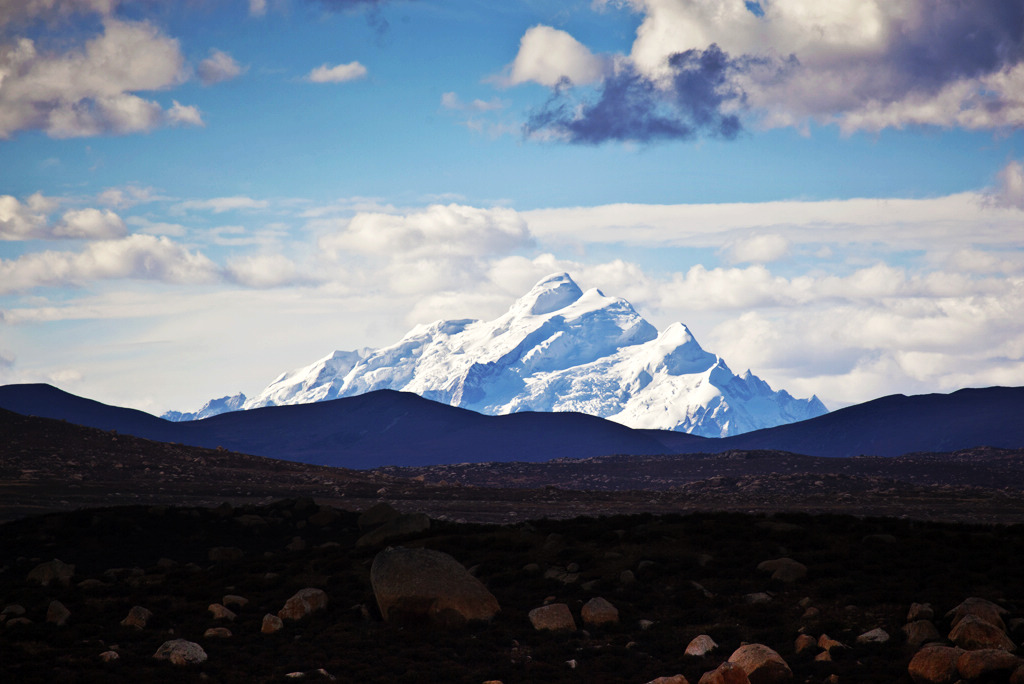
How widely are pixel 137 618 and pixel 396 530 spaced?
13142 millimetres

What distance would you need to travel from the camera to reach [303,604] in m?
24.2

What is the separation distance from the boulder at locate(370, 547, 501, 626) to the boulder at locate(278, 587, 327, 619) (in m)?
1.83

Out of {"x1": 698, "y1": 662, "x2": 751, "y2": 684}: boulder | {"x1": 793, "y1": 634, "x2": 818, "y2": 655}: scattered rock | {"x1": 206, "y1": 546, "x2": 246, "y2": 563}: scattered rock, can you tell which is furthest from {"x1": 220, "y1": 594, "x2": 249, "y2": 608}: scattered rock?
{"x1": 793, "y1": 634, "x2": 818, "y2": 655}: scattered rock

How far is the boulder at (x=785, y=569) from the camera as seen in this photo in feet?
81.5

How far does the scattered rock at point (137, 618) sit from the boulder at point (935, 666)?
1875cm

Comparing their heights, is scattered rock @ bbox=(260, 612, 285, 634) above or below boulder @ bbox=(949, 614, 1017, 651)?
below

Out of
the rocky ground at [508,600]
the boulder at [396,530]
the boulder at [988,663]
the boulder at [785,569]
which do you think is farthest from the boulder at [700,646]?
the boulder at [396,530]

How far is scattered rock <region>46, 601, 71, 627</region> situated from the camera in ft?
76.4

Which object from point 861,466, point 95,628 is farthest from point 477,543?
point 861,466

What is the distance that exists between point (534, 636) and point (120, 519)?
26.4 meters

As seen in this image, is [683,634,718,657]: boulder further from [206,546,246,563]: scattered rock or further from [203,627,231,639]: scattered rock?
[206,546,246,563]: scattered rock

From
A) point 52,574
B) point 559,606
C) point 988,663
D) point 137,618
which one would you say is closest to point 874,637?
point 988,663

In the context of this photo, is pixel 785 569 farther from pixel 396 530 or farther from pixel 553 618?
pixel 396 530

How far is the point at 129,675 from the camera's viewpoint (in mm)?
18891
